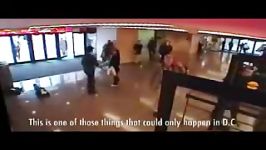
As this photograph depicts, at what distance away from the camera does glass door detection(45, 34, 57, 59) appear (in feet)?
7.13

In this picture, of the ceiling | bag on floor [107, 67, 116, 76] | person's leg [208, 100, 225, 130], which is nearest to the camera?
the ceiling

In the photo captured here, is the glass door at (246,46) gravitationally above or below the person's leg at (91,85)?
above

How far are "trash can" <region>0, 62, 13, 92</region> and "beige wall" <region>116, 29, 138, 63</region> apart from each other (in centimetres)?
82

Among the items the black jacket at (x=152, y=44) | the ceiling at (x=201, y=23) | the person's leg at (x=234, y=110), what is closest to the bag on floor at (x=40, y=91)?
the ceiling at (x=201, y=23)

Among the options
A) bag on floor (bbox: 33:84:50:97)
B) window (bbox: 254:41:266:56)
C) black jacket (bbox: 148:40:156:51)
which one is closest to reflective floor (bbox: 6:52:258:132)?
bag on floor (bbox: 33:84:50:97)

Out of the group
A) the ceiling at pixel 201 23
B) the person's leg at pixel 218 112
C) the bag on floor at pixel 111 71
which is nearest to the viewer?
the ceiling at pixel 201 23

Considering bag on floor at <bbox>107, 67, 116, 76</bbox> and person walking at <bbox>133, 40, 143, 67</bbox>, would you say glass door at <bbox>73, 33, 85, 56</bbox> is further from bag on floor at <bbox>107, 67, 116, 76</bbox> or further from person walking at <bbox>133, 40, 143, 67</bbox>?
person walking at <bbox>133, 40, 143, 67</bbox>

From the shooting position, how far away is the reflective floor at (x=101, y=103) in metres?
2.25

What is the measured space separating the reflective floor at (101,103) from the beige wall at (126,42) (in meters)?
0.07

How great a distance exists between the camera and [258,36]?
211cm

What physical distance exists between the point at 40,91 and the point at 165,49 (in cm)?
97

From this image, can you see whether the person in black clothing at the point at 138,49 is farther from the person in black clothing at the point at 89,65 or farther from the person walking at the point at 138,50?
the person in black clothing at the point at 89,65

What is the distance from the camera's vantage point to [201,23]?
2162 millimetres

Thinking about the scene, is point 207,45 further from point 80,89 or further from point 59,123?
point 59,123
